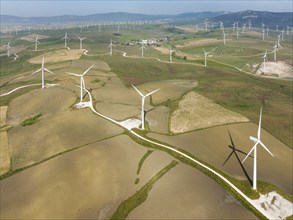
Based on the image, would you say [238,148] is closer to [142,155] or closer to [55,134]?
[142,155]

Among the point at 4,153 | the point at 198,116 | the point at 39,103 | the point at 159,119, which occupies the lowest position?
the point at 4,153

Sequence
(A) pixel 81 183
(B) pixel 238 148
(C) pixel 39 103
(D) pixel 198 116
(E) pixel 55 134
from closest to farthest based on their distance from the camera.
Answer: (A) pixel 81 183
(B) pixel 238 148
(E) pixel 55 134
(D) pixel 198 116
(C) pixel 39 103

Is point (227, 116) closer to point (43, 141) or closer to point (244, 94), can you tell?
point (244, 94)

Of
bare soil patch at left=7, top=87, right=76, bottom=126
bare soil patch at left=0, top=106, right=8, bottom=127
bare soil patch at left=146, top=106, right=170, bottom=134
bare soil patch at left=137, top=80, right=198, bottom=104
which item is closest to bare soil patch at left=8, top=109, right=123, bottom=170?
bare soil patch at left=7, top=87, right=76, bottom=126

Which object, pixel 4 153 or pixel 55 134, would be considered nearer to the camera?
pixel 4 153

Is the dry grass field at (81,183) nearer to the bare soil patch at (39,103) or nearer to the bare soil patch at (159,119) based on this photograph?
the bare soil patch at (159,119)

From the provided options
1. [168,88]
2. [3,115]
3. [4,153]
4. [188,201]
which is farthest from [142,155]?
[168,88]

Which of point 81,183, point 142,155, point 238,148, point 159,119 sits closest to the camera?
point 81,183

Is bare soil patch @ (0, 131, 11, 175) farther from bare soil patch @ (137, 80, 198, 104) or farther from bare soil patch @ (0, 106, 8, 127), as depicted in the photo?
bare soil patch @ (137, 80, 198, 104)

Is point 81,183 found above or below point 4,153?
above
